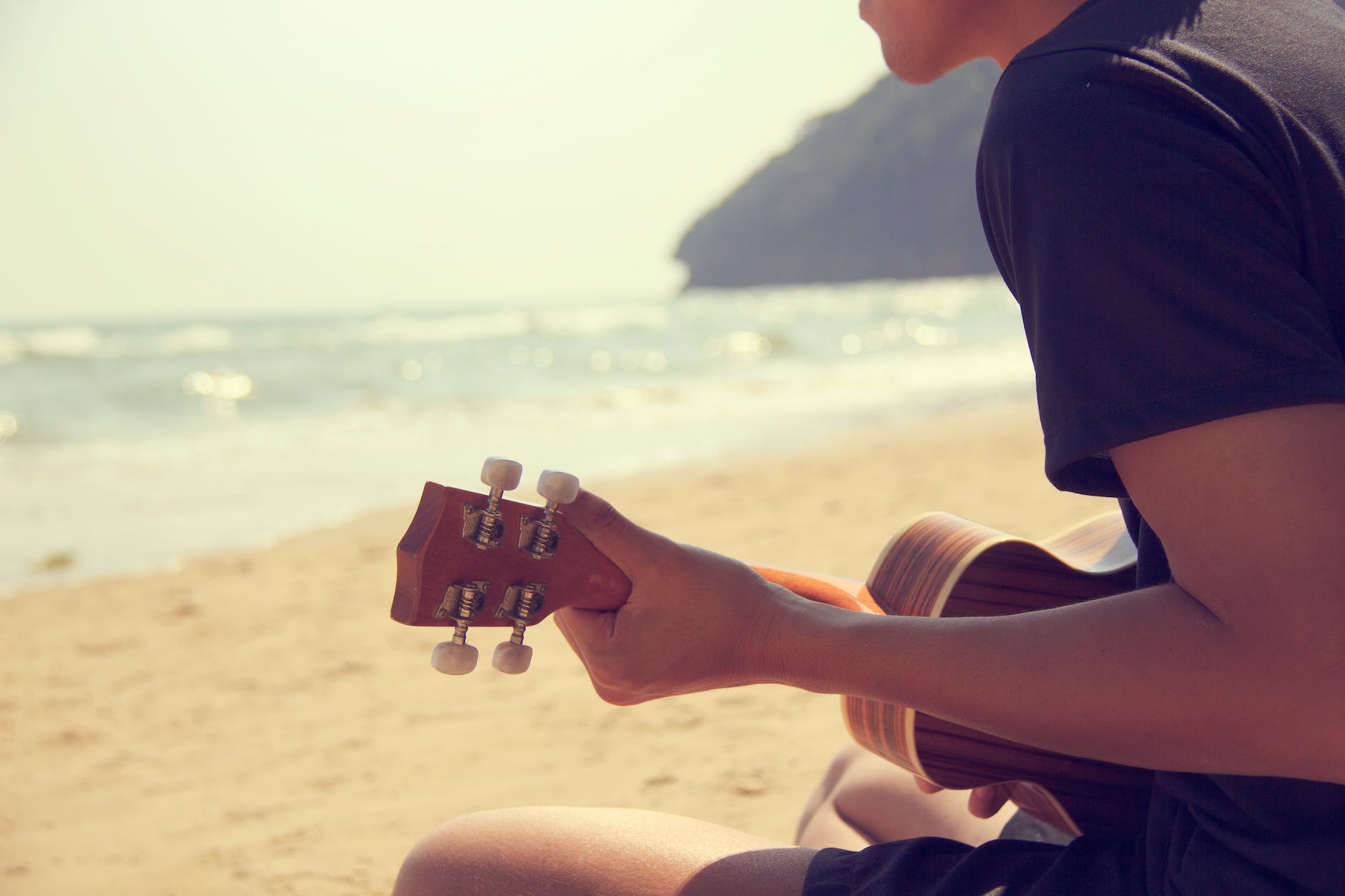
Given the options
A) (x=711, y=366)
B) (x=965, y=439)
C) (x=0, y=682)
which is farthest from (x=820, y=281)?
(x=0, y=682)

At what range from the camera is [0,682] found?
14.0ft

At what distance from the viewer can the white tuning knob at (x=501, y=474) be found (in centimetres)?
108

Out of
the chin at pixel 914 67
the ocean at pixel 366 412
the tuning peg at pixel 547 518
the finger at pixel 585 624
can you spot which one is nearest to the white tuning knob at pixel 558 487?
the tuning peg at pixel 547 518

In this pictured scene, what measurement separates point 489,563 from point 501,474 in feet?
0.36

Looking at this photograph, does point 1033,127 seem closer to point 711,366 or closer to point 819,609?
point 819,609

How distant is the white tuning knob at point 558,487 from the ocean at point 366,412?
553 centimetres

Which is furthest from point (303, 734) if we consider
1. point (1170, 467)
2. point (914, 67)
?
point (1170, 467)

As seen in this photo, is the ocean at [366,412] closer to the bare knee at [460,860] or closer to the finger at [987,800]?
the bare knee at [460,860]

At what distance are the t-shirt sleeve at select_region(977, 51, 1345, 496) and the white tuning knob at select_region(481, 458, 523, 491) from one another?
0.50 metres

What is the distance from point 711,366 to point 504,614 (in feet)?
60.3

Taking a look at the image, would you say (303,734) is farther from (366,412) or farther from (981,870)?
(366,412)

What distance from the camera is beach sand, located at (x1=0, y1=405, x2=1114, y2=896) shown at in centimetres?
283

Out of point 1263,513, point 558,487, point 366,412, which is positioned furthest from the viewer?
point 366,412

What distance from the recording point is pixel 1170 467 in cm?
81
